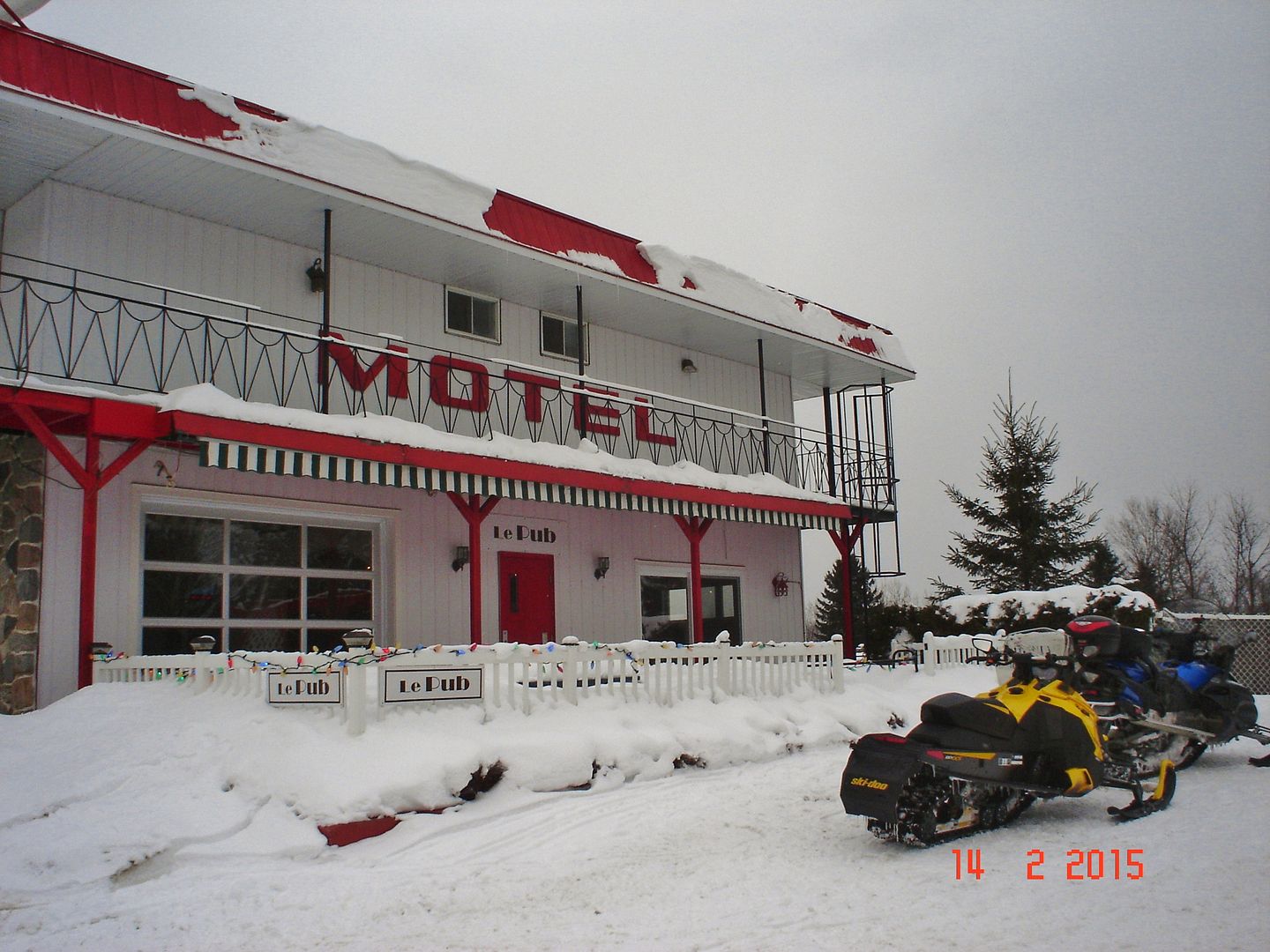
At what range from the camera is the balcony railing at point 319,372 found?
1004cm

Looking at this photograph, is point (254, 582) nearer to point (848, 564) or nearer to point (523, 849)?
point (523, 849)

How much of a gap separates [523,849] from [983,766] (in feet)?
9.39

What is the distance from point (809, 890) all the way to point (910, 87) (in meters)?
12.6

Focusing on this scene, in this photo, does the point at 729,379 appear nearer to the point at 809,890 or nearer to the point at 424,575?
the point at 424,575

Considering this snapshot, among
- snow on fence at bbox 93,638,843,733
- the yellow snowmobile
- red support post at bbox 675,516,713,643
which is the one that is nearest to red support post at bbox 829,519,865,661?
red support post at bbox 675,516,713,643

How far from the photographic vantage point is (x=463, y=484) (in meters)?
11.4

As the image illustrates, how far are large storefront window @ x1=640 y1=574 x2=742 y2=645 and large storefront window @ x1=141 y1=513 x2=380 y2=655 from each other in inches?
195

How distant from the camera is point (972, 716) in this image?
621 cm

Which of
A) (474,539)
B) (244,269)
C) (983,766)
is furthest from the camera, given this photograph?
(474,539)

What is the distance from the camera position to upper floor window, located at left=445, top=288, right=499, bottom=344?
45.5ft

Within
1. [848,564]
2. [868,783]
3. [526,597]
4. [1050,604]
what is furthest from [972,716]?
[1050,604]

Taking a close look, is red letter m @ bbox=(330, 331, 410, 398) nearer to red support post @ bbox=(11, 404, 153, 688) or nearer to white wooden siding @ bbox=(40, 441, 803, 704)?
white wooden siding @ bbox=(40, 441, 803, 704)

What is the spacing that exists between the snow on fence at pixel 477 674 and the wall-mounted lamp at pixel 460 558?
3505 mm

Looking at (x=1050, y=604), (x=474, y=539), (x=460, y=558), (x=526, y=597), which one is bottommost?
(x=1050, y=604)
